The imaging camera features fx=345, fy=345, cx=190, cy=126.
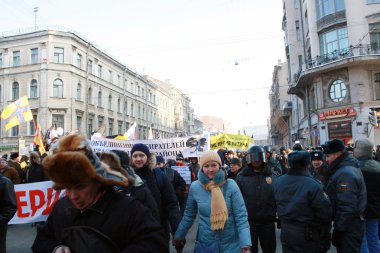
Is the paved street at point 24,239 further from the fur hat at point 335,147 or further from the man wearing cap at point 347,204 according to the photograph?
the fur hat at point 335,147

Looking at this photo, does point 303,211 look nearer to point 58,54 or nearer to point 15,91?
point 58,54

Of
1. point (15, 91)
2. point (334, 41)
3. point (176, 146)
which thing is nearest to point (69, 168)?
point (176, 146)

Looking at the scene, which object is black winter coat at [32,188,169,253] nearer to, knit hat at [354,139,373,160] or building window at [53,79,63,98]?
knit hat at [354,139,373,160]

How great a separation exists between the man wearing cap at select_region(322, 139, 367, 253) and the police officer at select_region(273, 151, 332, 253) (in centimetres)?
24

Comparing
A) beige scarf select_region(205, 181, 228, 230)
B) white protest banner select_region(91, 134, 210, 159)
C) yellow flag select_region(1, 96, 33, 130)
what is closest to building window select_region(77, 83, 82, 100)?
yellow flag select_region(1, 96, 33, 130)

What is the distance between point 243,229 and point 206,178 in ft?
2.21

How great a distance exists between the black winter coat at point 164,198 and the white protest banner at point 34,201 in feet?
11.0

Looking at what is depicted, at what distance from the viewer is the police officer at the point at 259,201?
473cm

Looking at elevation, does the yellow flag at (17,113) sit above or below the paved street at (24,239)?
above

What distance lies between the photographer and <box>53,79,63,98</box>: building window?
3753cm

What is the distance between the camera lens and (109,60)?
46.8m

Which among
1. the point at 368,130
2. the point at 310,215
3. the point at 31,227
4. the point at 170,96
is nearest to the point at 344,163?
the point at 310,215

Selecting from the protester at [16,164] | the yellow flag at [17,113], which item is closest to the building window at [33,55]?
the yellow flag at [17,113]

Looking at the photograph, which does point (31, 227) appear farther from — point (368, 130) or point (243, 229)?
point (368, 130)
